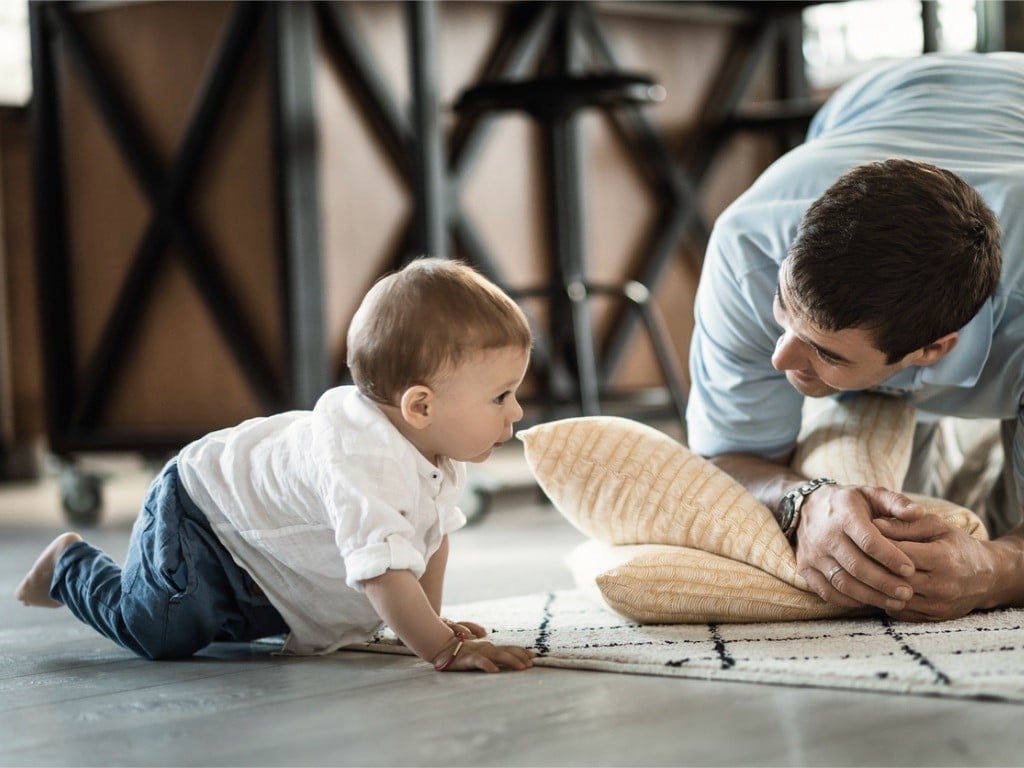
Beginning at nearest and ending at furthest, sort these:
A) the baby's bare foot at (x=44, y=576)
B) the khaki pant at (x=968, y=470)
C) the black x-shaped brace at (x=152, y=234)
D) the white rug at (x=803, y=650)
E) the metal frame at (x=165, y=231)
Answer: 1. the white rug at (x=803, y=650)
2. the baby's bare foot at (x=44, y=576)
3. the khaki pant at (x=968, y=470)
4. the metal frame at (x=165, y=231)
5. the black x-shaped brace at (x=152, y=234)

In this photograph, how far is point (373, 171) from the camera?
3.46 m

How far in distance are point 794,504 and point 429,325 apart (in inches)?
20.6

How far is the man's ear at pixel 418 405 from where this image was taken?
1.53 m

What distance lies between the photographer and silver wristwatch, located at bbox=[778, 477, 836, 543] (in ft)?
5.70

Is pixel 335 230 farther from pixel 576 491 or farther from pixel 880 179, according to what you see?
pixel 880 179

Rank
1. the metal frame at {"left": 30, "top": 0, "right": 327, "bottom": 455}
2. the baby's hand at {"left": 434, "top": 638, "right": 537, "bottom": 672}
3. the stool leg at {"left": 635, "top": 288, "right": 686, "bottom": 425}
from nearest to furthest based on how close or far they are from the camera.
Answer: the baby's hand at {"left": 434, "top": 638, "right": 537, "bottom": 672} → the metal frame at {"left": 30, "top": 0, "right": 327, "bottom": 455} → the stool leg at {"left": 635, "top": 288, "right": 686, "bottom": 425}

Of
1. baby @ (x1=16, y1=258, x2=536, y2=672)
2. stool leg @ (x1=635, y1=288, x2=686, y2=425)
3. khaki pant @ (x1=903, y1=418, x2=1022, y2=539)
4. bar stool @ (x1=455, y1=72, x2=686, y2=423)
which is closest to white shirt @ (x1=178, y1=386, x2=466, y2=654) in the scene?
baby @ (x1=16, y1=258, x2=536, y2=672)

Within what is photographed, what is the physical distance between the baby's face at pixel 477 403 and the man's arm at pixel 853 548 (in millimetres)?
376

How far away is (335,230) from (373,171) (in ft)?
0.60

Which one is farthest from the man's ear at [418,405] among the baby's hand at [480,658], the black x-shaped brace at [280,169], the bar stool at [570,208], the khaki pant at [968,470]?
the black x-shaped brace at [280,169]

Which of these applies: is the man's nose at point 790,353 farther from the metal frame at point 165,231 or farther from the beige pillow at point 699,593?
the metal frame at point 165,231

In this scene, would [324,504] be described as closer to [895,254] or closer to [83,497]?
[895,254]

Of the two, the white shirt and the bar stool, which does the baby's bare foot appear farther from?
the bar stool

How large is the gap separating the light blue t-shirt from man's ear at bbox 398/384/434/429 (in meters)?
0.50
